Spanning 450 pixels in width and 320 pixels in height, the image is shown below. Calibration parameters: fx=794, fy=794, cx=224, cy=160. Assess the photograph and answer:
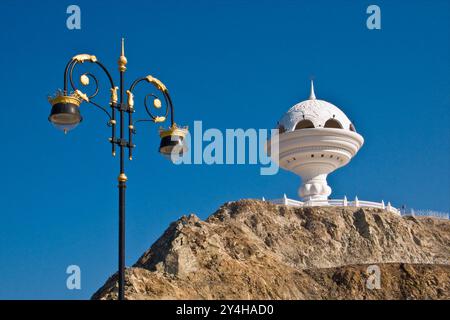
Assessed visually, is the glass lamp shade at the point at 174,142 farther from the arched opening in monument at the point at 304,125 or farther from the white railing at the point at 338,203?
the arched opening in monument at the point at 304,125

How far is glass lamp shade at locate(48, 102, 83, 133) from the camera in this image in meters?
16.0

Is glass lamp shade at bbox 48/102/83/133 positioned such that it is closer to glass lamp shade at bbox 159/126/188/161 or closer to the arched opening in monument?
glass lamp shade at bbox 159/126/188/161

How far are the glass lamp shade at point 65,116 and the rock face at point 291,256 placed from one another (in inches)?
761

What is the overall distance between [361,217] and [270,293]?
13.3 meters

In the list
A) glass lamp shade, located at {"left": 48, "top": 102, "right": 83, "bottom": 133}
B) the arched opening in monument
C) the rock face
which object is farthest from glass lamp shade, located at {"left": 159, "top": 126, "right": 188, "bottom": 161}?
the arched opening in monument

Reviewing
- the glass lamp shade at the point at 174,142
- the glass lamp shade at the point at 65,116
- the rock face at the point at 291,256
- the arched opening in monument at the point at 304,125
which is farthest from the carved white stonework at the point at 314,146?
the glass lamp shade at the point at 65,116

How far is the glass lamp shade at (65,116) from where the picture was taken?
16.0 meters

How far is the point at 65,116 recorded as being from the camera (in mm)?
16125

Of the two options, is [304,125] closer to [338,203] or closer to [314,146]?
[314,146]

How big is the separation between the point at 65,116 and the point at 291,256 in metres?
33.7
